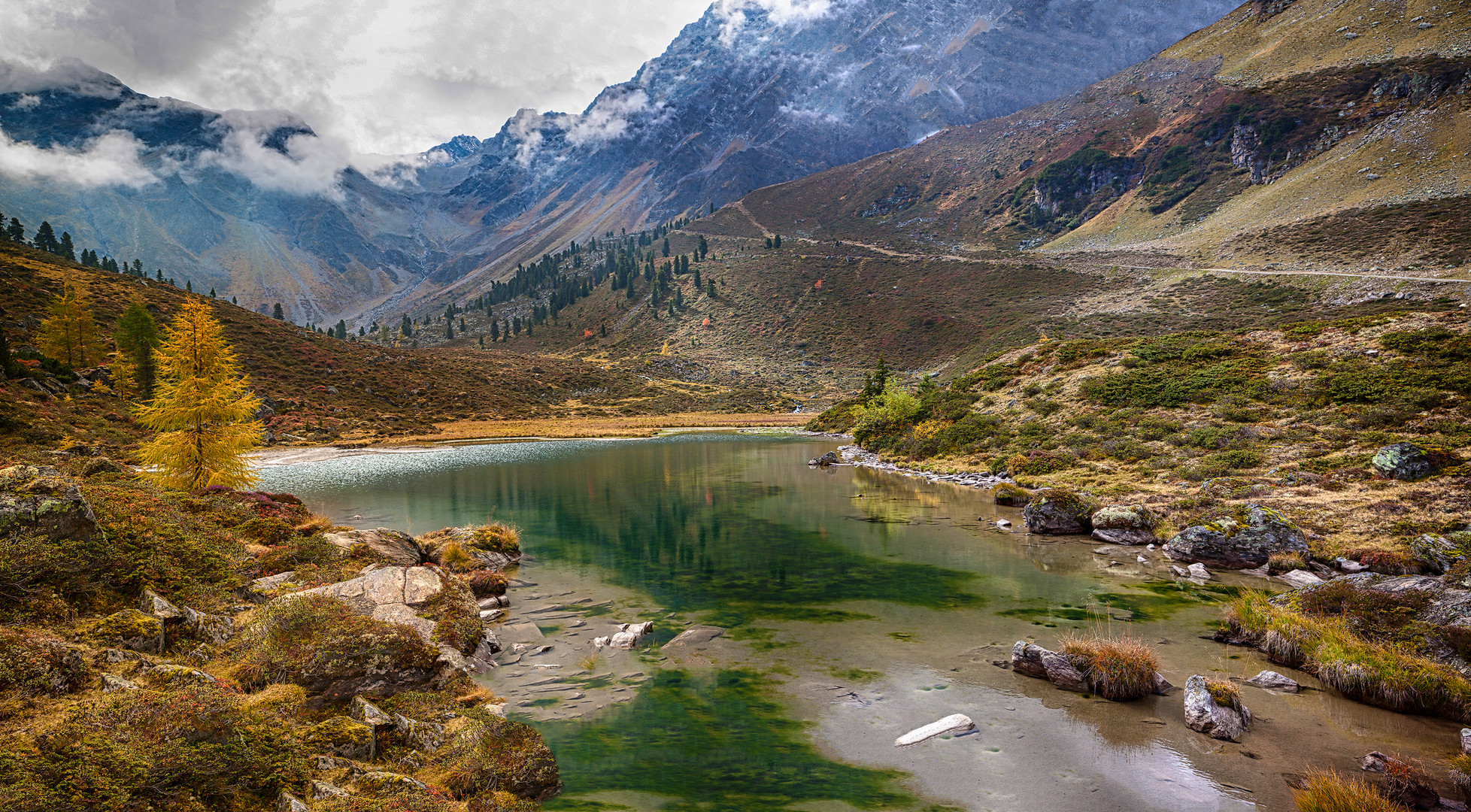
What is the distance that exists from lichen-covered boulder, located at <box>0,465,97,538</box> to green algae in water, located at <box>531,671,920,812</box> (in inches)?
307

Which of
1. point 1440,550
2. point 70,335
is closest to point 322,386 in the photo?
point 70,335

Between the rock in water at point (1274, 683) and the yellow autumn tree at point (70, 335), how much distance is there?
8770 cm

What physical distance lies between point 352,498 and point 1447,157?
167 meters

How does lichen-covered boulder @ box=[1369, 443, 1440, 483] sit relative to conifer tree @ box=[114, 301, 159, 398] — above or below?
below

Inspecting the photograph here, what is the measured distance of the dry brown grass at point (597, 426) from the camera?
280 ft

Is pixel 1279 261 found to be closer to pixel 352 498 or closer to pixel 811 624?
pixel 811 624

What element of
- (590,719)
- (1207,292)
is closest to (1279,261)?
(1207,292)

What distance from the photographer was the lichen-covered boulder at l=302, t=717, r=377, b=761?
779 cm

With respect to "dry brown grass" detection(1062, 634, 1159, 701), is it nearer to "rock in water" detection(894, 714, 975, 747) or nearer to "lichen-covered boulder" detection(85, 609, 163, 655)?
"rock in water" detection(894, 714, 975, 747)

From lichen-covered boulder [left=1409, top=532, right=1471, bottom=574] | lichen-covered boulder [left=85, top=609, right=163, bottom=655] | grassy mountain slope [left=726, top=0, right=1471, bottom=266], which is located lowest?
lichen-covered boulder [left=1409, top=532, right=1471, bottom=574]

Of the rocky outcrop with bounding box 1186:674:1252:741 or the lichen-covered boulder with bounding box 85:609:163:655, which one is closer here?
the lichen-covered boulder with bounding box 85:609:163:655

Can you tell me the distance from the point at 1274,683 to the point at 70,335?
92506 millimetres

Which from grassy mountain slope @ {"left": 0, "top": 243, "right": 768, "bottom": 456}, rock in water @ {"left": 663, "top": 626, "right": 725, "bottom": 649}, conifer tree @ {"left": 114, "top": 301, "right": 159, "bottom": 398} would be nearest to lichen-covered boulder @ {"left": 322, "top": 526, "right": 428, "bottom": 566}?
rock in water @ {"left": 663, "top": 626, "right": 725, "bottom": 649}

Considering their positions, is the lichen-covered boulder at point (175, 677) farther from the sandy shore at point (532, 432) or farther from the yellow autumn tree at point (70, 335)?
the yellow autumn tree at point (70, 335)
